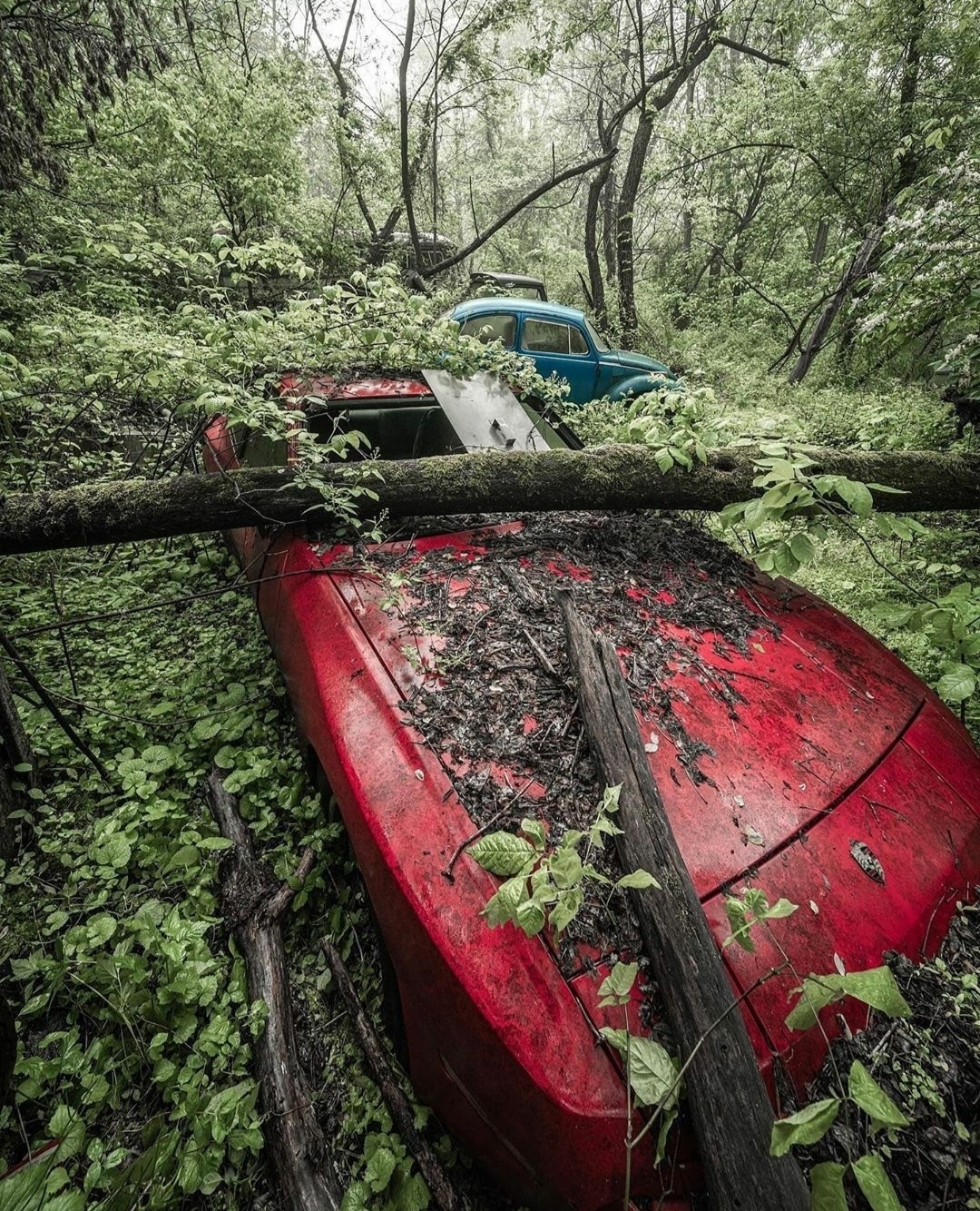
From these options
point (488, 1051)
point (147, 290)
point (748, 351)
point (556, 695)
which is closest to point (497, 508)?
point (556, 695)

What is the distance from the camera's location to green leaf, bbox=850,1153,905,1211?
940 millimetres

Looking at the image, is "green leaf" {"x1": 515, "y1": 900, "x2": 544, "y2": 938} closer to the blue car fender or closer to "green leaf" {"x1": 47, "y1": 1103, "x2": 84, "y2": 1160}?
"green leaf" {"x1": 47, "y1": 1103, "x2": 84, "y2": 1160}

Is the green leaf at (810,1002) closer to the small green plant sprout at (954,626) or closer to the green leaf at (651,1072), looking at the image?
the green leaf at (651,1072)

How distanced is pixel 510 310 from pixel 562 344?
0.82 m

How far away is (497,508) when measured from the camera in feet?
9.46

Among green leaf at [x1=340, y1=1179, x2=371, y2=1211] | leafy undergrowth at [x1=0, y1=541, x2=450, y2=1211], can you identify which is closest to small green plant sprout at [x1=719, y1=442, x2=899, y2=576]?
leafy undergrowth at [x1=0, y1=541, x2=450, y2=1211]

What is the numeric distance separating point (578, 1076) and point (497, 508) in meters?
2.30

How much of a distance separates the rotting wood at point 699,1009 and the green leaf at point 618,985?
0.11 m

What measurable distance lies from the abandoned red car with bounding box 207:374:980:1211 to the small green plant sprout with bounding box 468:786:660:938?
77mm

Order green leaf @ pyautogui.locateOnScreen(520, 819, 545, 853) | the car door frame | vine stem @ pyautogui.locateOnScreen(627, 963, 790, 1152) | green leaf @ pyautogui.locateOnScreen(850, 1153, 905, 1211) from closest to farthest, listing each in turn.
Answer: green leaf @ pyautogui.locateOnScreen(850, 1153, 905, 1211) < vine stem @ pyautogui.locateOnScreen(627, 963, 790, 1152) < green leaf @ pyautogui.locateOnScreen(520, 819, 545, 853) < the car door frame

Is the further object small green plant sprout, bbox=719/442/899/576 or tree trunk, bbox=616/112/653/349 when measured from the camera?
tree trunk, bbox=616/112/653/349

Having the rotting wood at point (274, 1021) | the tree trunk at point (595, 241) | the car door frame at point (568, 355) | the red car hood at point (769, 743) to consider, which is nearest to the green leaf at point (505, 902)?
the red car hood at point (769, 743)

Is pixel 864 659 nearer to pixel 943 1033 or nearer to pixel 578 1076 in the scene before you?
pixel 943 1033

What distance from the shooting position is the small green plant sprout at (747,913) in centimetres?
124
